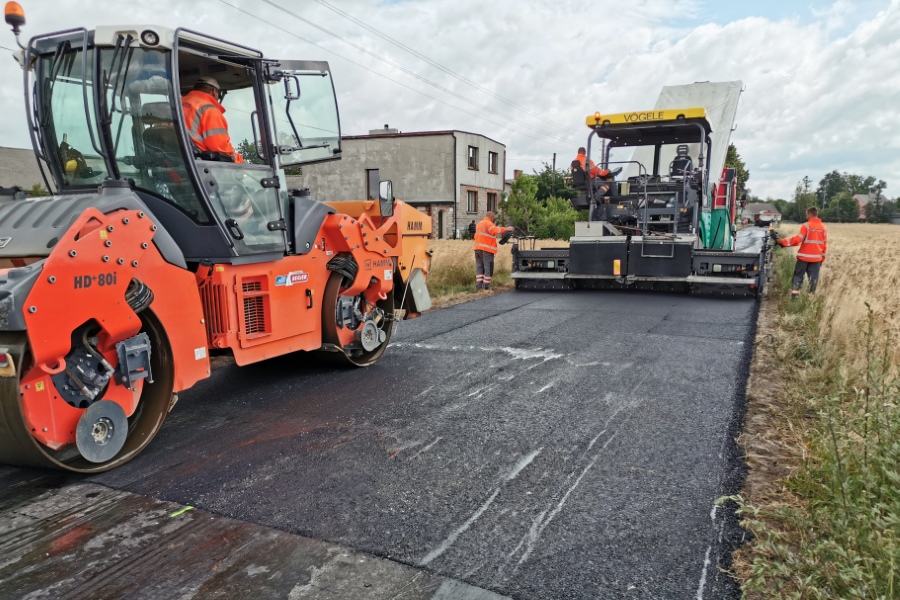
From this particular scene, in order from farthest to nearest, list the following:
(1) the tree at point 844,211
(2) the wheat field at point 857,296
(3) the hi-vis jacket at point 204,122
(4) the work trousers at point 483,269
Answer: (1) the tree at point 844,211 < (4) the work trousers at point 483,269 < (2) the wheat field at point 857,296 < (3) the hi-vis jacket at point 204,122

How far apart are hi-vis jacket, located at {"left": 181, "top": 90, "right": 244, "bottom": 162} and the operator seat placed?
8.86 m

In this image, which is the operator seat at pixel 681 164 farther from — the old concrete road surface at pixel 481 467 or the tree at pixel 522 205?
Answer: the tree at pixel 522 205

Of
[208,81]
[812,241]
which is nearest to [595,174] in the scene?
[812,241]

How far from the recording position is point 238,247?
4223 millimetres

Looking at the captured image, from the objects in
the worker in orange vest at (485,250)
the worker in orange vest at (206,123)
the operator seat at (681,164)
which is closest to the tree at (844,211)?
the operator seat at (681,164)

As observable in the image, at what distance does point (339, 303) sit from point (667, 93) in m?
12.0

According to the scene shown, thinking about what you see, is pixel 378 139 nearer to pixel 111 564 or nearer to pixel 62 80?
pixel 62 80

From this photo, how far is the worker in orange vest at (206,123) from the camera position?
4102mm

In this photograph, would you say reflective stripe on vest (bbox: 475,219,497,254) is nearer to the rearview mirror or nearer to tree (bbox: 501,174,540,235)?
the rearview mirror

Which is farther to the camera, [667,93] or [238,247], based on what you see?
[667,93]

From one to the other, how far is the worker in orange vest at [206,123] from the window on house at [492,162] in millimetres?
30504

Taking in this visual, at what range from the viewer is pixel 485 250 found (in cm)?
1141

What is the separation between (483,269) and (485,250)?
394mm

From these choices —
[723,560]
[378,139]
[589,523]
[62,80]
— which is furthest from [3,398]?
[378,139]
